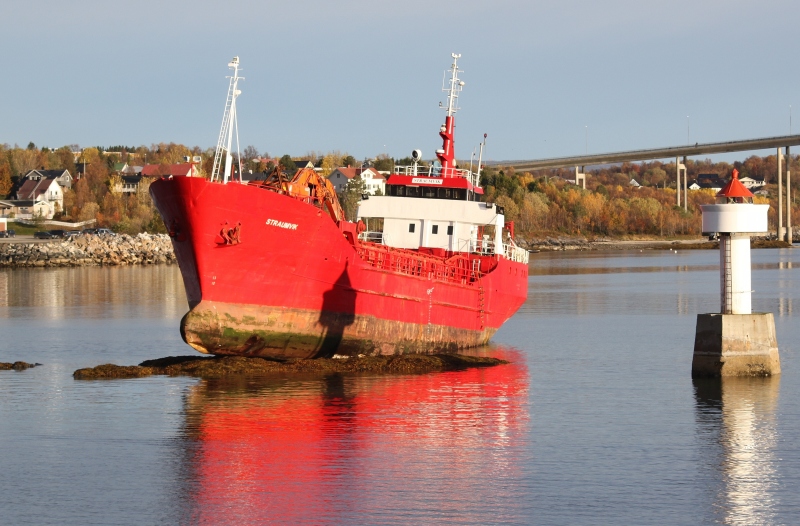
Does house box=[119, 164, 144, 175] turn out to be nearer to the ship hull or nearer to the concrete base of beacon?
the ship hull

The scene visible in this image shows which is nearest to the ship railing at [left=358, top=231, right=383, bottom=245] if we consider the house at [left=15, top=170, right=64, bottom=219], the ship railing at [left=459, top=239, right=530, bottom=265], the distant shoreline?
the ship railing at [left=459, top=239, right=530, bottom=265]

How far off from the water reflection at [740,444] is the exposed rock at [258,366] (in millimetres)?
6543

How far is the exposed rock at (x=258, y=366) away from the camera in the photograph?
25219 millimetres

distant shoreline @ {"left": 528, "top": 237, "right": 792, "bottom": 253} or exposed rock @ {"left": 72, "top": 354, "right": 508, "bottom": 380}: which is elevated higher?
distant shoreline @ {"left": 528, "top": 237, "right": 792, "bottom": 253}

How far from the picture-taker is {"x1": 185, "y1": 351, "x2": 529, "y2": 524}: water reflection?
14.9 metres

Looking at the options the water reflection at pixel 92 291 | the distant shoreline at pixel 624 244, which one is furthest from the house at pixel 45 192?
the distant shoreline at pixel 624 244

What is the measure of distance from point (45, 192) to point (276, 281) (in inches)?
4523

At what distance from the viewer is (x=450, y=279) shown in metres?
30.6

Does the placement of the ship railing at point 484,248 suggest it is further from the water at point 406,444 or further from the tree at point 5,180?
the tree at point 5,180

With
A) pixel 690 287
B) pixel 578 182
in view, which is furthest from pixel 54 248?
pixel 578 182

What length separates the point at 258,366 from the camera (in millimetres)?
25500

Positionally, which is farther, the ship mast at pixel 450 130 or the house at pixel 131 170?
the house at pixel 131 170

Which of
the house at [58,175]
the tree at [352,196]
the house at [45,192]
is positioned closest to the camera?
the tree at [352,196]

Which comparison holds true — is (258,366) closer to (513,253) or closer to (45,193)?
(513,253)
